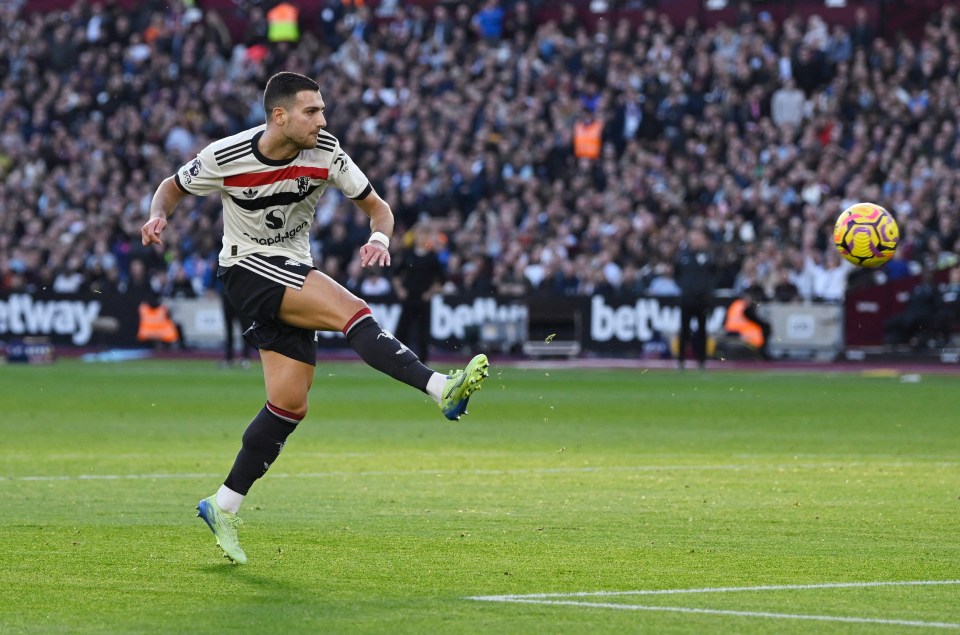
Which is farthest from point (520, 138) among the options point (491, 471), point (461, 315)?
point (491, 471)

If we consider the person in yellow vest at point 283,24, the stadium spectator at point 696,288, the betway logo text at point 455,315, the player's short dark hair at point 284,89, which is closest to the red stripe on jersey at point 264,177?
the player's short dark hair at point 284,89

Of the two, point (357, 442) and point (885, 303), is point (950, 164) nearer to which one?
point (885, 303)

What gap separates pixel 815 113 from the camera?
31.3m

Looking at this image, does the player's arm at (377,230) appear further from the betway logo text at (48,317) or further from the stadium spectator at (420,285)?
the betway logo text at (48,317)

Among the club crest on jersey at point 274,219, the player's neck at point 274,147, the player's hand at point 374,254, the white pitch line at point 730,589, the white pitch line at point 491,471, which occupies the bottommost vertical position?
the white pitch line at point 491,471

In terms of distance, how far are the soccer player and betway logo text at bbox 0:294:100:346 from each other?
25496 millimetres

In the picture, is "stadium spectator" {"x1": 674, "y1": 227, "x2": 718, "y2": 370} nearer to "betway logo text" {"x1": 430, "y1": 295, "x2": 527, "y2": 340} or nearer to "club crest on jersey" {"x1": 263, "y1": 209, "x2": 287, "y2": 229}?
"betway logo text" {"x1": 430, "y1": 295, "x2": 527, "y2": 340}

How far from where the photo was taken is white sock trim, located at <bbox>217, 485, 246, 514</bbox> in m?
8.43

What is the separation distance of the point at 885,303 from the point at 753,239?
8.49 ft

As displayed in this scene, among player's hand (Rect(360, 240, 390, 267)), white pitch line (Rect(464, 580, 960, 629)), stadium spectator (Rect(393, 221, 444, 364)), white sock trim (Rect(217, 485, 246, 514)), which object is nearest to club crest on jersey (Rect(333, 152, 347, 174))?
player's hand (Rect(360, 240, 390, 267))

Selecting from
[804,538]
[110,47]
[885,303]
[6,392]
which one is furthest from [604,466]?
[110,47]

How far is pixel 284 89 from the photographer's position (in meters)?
8.48

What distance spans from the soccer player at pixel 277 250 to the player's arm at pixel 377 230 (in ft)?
0.03

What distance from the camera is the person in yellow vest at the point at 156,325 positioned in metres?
32.9
